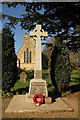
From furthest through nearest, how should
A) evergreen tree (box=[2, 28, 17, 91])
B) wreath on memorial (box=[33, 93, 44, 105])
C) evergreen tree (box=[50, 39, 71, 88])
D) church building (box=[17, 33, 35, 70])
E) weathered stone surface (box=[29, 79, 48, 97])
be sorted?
church building (box=[17, 33, 35, 70]), evergreen tree (box=[50, 39, 71, 88]), evergreen tree (box=[2, 28, 17, 91]), weathered stone surface (box=[29, 79, 48, 97]), wreath on memorial (box=[33, 93, 44, 105])

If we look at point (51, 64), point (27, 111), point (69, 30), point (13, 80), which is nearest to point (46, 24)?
point (69, 30)

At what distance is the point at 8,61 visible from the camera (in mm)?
7277

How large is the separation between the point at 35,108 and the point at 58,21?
7.30m

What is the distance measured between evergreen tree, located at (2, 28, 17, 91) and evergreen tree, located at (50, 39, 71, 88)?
262 cm

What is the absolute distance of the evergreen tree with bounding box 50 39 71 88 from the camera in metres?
7.43

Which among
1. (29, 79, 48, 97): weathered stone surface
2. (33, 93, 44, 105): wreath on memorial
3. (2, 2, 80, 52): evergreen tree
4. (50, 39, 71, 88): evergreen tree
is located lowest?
(33, 93, 44, 105): wreath on memorial

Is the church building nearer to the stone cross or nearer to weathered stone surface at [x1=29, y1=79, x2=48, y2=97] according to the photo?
the stone cross

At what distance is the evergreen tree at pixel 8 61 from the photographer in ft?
23.6

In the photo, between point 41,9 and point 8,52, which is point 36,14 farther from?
point 8,52

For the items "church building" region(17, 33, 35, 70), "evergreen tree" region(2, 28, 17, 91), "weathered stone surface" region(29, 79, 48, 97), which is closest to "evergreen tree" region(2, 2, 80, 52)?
"evergreen tree" region(2, 28, 17, 91)

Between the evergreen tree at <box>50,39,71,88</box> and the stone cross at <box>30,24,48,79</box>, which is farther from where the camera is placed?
the evergreen tree at <box>50,39,71,88</box>

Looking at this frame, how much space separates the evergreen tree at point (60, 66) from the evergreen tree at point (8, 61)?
2617mm

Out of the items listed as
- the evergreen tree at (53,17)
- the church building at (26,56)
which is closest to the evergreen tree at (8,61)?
the evergreen tree at (53,17)

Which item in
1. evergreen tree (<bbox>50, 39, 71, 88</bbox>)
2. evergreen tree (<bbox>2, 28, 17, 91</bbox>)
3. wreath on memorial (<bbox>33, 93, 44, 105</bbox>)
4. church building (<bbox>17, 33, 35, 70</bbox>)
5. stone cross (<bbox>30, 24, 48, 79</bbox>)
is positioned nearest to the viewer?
wreath on memorial (<bbox>33, 93, 44, 105</bbox>)
